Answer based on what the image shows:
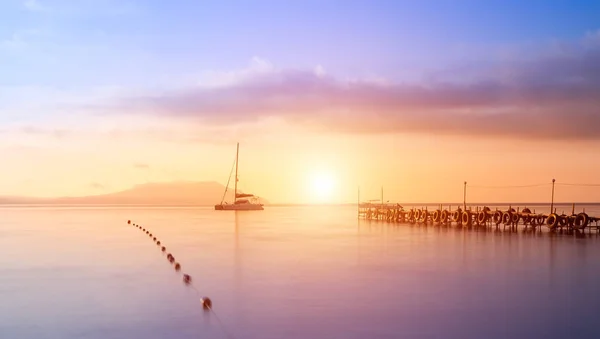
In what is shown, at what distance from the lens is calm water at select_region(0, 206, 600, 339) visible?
13969 millimetres

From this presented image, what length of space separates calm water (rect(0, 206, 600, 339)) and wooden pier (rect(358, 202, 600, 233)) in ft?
47.1

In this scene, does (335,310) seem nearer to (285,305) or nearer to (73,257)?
(285,305)

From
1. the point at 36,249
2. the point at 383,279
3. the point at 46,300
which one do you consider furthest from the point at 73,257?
the point at 383,279

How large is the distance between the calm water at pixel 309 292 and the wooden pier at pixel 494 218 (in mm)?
14343

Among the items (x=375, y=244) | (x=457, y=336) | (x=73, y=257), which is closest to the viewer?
(x=457, y=336)

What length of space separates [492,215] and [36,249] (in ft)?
133

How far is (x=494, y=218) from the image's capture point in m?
55.3

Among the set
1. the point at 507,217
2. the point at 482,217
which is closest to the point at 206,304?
the point at 507,217

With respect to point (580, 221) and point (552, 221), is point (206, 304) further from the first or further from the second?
point (552, 221)

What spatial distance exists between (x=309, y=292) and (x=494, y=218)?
134 ft

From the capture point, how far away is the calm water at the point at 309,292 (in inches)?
550

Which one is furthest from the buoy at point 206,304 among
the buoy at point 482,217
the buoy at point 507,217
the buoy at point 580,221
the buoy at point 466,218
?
the buoy at point 466,218

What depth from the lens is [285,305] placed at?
16.8 metres

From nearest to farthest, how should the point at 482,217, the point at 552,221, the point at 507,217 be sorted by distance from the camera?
1. the point at 552,221
2. the point at 507,217
3. the point at 482,217
